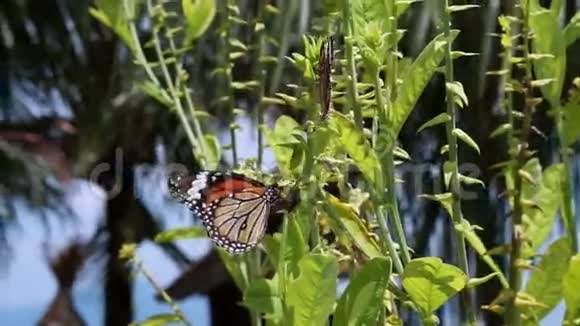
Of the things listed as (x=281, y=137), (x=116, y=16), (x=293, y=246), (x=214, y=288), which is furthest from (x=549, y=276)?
(x=214, y=288)

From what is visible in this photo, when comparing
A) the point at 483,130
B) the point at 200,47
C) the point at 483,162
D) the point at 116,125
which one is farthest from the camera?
the point at 116,125

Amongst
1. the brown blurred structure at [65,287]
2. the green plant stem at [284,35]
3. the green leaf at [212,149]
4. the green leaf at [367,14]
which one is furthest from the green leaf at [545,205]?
the brown blurred structure at [65,287]

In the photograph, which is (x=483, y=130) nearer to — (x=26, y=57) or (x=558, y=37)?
(x=558, y=37)

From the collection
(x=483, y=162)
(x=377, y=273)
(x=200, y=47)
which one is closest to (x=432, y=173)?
(x=483, y=162)

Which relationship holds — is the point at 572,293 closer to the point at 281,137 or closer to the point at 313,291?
the point at 313,291

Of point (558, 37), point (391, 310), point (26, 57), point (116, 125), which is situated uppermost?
point (558, 37)

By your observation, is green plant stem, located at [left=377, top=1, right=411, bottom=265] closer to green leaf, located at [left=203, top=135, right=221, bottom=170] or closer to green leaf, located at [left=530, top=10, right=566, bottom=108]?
green leaf, located at [left=530, top=10, right=566, bottom=108]
